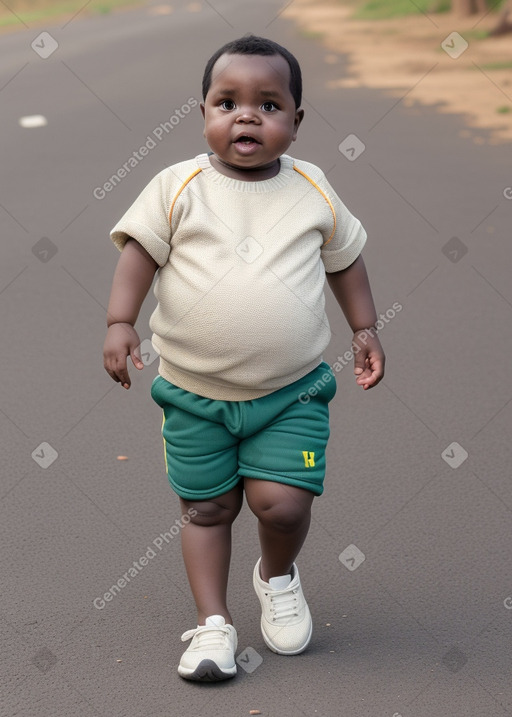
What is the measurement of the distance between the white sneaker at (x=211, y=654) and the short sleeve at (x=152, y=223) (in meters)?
0.97

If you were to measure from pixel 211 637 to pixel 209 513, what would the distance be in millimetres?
327

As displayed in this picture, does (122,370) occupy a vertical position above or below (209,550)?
above

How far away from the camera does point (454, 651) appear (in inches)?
131

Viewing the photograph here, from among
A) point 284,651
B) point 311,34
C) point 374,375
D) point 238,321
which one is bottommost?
point 284,651

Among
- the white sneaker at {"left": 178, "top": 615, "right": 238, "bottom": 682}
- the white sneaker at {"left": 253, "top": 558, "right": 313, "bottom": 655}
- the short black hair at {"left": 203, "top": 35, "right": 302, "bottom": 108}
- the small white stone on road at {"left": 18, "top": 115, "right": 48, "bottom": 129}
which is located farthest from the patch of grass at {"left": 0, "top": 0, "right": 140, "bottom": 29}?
the white sneaker at {"left": 178, "top": 615, "right": 238, "bottom": 682}

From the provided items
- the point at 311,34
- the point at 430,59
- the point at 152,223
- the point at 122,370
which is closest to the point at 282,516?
the point at 122,370

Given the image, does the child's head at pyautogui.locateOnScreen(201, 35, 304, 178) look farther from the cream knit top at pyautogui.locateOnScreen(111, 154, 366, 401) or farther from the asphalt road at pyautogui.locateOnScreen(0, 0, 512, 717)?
the asphalt road at pyautogui.locateOnScreen(0, 0, 512, 717)

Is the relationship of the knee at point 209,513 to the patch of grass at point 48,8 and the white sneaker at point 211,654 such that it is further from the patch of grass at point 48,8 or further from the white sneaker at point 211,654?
the patch of grass at point 48,8

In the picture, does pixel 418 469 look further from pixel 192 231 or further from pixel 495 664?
pixel 192 231

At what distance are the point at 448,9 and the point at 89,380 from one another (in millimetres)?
14709

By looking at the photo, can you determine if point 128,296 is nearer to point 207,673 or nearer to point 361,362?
point 361,362

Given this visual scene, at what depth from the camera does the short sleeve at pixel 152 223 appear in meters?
3.04

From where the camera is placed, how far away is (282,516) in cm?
316

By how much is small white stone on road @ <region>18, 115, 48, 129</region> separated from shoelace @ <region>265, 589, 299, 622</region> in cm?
817
